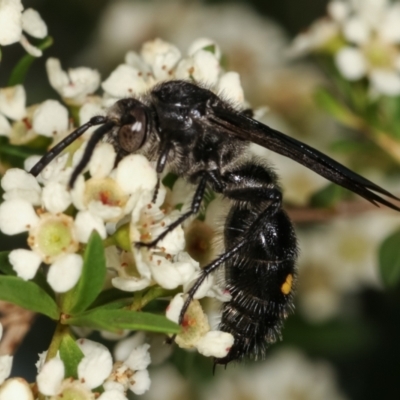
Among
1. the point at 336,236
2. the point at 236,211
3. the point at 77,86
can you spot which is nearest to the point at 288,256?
the point at 236,211

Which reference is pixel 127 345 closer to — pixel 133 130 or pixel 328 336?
pixel 133 130

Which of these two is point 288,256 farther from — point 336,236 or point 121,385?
point 336,236

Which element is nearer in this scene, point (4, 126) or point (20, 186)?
point (20, 186)

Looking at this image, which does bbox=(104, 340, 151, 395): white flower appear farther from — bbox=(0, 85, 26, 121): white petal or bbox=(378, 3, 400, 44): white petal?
bbox=(378, 3, 400, 44): white petal

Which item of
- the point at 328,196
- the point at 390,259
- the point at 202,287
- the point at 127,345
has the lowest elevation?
the point at 390,259

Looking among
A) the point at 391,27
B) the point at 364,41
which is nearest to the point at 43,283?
the point at 364,41

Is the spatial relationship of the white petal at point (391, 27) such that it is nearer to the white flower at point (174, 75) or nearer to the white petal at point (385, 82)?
the white petal at point (385, 82)
